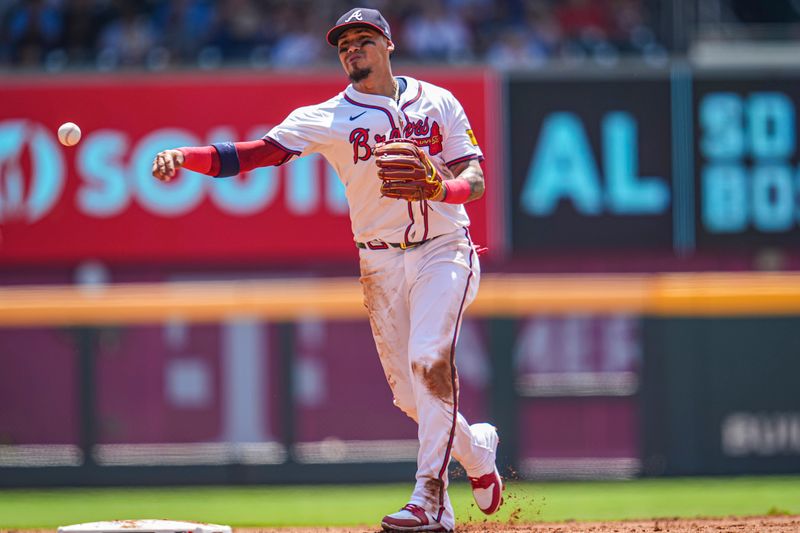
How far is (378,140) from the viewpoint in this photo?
491 centimetres

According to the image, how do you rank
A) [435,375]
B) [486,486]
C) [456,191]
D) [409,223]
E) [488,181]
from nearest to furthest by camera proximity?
[456,191] < [435,375] < [409,223] < [486,486] < [488,181]

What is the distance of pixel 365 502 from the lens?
310 inches

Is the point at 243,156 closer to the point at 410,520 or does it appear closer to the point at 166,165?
the point at 166,165

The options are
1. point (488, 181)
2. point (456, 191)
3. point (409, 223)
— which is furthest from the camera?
point (488, 181)

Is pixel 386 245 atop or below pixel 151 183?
below

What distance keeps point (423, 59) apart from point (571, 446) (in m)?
3.88

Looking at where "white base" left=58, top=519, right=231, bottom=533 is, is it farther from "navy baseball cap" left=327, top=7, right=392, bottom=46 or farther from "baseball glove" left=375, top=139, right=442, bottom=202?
"navy baseball cap" left=327, top=7, right=392, bottom=46

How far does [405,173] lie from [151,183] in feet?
22.5

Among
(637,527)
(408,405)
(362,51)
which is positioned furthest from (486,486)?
(362,51)

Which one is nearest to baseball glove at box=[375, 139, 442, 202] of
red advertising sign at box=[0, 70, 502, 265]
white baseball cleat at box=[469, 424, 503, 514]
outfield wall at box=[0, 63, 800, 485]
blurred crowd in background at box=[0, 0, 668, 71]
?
white baseball cleat at box=[469, 424, 503, 514]

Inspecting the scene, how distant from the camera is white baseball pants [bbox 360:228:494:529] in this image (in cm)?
485

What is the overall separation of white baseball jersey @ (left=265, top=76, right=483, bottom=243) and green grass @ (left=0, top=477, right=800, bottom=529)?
1.66m

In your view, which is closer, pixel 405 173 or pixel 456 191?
pixel 405 173

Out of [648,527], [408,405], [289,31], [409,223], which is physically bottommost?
[648,527]
